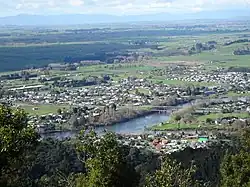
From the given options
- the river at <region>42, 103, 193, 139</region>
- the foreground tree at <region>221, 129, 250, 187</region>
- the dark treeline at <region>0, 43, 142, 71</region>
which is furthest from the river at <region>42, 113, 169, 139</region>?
the dark treeline at <region>0, 43, 142, 71</region>

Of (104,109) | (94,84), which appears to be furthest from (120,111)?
(94,84)

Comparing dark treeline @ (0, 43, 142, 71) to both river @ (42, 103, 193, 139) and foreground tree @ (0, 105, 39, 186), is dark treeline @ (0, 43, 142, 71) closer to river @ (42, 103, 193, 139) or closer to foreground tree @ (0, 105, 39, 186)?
river @ (42, 103, 193, 139)

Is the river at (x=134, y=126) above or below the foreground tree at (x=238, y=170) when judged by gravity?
below

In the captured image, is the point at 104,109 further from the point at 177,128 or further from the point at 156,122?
the point at 177,128

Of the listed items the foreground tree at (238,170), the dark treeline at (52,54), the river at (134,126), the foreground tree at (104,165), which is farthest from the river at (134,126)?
the dark treeline at (52,54)

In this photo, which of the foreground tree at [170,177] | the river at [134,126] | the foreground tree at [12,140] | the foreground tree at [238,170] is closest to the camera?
the foreground tree at [12,140]

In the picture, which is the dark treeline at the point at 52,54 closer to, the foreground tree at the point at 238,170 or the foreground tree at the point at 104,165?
the foreground tree at the point at 238,170

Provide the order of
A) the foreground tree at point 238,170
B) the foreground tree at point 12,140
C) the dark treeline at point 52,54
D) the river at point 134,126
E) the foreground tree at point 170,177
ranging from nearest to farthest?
1. the foreground tree at point 12,140
2. the foreground tree at point 170,177
3. the foreground tree at point 238,170
4. the river at point 134,126
5. the dark treeline at point 52,54
